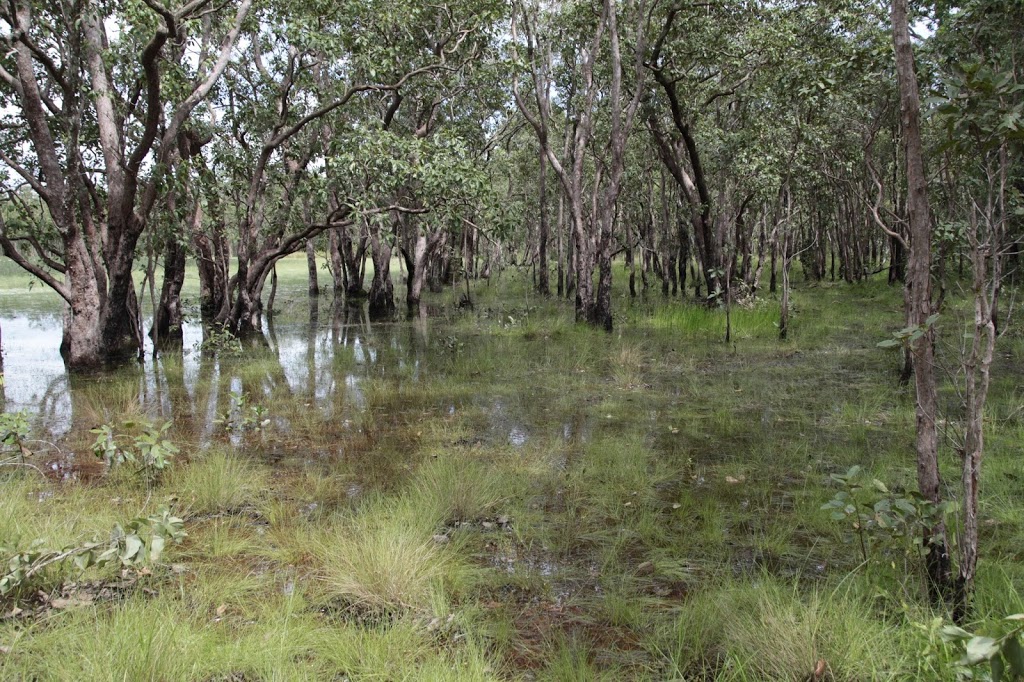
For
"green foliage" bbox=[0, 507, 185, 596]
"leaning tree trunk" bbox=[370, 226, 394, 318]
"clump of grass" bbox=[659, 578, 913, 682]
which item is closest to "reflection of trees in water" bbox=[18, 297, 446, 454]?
"green foliage" bbox=[0, 507, 185, 596]

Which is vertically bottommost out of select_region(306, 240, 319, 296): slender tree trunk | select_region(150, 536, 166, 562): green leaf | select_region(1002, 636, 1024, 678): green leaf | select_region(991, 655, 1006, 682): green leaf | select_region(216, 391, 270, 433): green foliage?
select_region(216, 391, 270, 433): green foliage

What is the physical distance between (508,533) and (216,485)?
2.36 m

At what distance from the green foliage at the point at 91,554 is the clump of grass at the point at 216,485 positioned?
4.48 ft

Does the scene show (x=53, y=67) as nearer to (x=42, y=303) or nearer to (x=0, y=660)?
(x=0, y=660)

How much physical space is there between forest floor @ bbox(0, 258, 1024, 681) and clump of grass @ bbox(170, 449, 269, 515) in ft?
0.07

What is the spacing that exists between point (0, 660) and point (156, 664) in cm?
76

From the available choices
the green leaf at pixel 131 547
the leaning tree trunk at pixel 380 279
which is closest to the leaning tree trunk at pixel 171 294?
the leaning tree trunk at pixel 380 279

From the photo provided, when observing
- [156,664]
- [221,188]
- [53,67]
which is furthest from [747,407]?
[221,188]

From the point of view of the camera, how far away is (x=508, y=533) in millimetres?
4789

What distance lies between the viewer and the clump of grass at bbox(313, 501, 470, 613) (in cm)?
367

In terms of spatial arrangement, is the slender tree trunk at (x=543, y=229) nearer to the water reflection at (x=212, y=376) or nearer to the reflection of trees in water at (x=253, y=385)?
the water reflection at (x=212, y=376)

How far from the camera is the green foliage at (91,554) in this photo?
3244 mm

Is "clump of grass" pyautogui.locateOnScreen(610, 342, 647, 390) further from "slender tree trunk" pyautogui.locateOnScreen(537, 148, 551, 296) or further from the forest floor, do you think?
"slender tree trunk" pyautogui.locateOnScreen(537, 148, 551, 296)

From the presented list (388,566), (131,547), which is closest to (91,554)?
(131,547)
